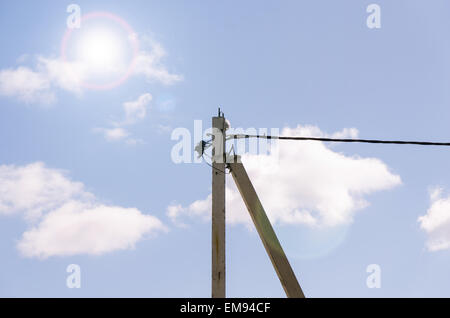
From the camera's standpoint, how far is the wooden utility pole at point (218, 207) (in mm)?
7591

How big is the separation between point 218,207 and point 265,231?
3.22ft

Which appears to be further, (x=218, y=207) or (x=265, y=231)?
(x=265, y=231)

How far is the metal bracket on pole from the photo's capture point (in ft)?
26.3

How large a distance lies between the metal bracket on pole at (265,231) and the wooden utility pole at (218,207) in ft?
0.92

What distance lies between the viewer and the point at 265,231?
8.29m

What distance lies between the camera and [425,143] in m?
8.86

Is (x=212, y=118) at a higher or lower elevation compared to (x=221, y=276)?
higher

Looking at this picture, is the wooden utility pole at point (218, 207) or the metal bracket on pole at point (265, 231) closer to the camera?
the wooden utility pole at point (218, 207)

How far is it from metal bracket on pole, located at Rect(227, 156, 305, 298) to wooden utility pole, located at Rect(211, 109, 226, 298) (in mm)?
279

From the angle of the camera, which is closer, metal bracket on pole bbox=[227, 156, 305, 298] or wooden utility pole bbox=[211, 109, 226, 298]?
wooden utility pole bbox=[211, 109, 226, 298]
